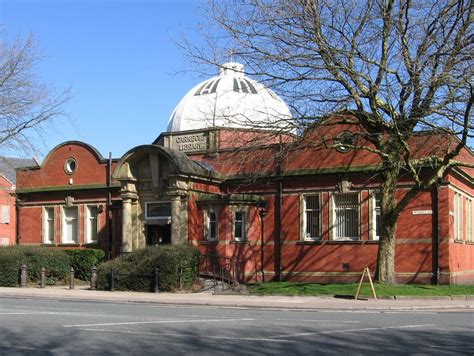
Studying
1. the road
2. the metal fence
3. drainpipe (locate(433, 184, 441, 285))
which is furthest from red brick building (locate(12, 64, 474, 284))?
the road

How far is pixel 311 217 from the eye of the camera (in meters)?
31.8

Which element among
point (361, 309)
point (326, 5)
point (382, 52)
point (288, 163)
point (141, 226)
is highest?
point (326, 5)

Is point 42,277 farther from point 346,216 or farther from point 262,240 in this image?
point 346,216

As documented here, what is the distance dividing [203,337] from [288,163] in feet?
65.8

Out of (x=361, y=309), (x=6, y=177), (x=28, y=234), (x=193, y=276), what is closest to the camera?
(x=361, y=309)

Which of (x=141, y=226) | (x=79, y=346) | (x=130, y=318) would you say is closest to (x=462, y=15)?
(x=130, y=318)

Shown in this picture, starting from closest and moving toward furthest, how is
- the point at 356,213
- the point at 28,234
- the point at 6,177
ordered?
the point at 356,213 < the point at 28,234 < the point at 6,177

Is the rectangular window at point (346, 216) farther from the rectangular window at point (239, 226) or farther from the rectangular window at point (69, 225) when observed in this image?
the rectangular window at point (69, 225)

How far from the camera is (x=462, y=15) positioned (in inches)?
849

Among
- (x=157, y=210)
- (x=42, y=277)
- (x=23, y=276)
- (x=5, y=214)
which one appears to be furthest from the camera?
(x=5, y=214)

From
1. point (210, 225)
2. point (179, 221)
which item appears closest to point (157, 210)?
point (179, 221)

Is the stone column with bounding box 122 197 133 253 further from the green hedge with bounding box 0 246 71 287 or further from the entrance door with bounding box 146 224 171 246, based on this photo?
the green hedge with bounding box 0 246 71 287

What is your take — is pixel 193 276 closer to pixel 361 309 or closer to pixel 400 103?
pixel 361 309

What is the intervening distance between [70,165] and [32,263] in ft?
29.9
